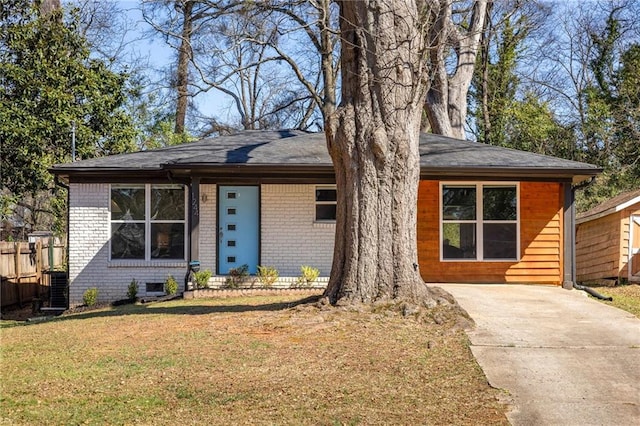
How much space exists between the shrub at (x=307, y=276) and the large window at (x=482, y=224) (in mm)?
2939

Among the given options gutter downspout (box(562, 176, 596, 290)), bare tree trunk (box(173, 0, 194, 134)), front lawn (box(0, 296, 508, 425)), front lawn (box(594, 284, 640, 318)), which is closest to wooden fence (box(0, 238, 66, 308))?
front lawn (box(0, 296, 508, 425))

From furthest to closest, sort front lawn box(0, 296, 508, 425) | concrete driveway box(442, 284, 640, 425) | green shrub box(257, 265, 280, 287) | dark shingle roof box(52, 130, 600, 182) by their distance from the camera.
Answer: green shrub box(257, 265, 280, 287)
dark shingle roof box(52, 130, 600, 182)
concrete driveway box(442, 284, 640, 425)
front lawn box(0, 296, 508, 425)

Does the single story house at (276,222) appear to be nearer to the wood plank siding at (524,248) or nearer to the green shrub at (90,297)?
the wood plank siding at (524,248)

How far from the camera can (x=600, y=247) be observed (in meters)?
17.2

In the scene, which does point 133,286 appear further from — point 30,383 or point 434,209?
point 30,383

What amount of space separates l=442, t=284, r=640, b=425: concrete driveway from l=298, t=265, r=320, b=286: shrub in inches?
126

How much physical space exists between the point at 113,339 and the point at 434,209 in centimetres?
834

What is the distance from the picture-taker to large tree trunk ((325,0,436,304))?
31.2 feet

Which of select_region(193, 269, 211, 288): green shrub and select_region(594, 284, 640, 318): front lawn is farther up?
select_region(193, 269, 211, 288): green shrub

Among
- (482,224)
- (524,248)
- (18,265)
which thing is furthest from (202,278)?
(524,248)

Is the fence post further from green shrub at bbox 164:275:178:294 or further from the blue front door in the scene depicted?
the blue front door

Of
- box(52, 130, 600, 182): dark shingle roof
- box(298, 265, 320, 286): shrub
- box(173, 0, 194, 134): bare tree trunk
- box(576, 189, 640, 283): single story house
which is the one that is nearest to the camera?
box(52, 130, 600, 182): dark shingle roof

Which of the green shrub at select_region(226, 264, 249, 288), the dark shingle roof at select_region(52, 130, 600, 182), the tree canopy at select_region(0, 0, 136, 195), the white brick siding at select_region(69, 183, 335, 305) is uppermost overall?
the tree canopy at select_region(0, 0, 136, 195)

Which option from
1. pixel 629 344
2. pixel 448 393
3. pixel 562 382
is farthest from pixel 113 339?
pixel 629 344
